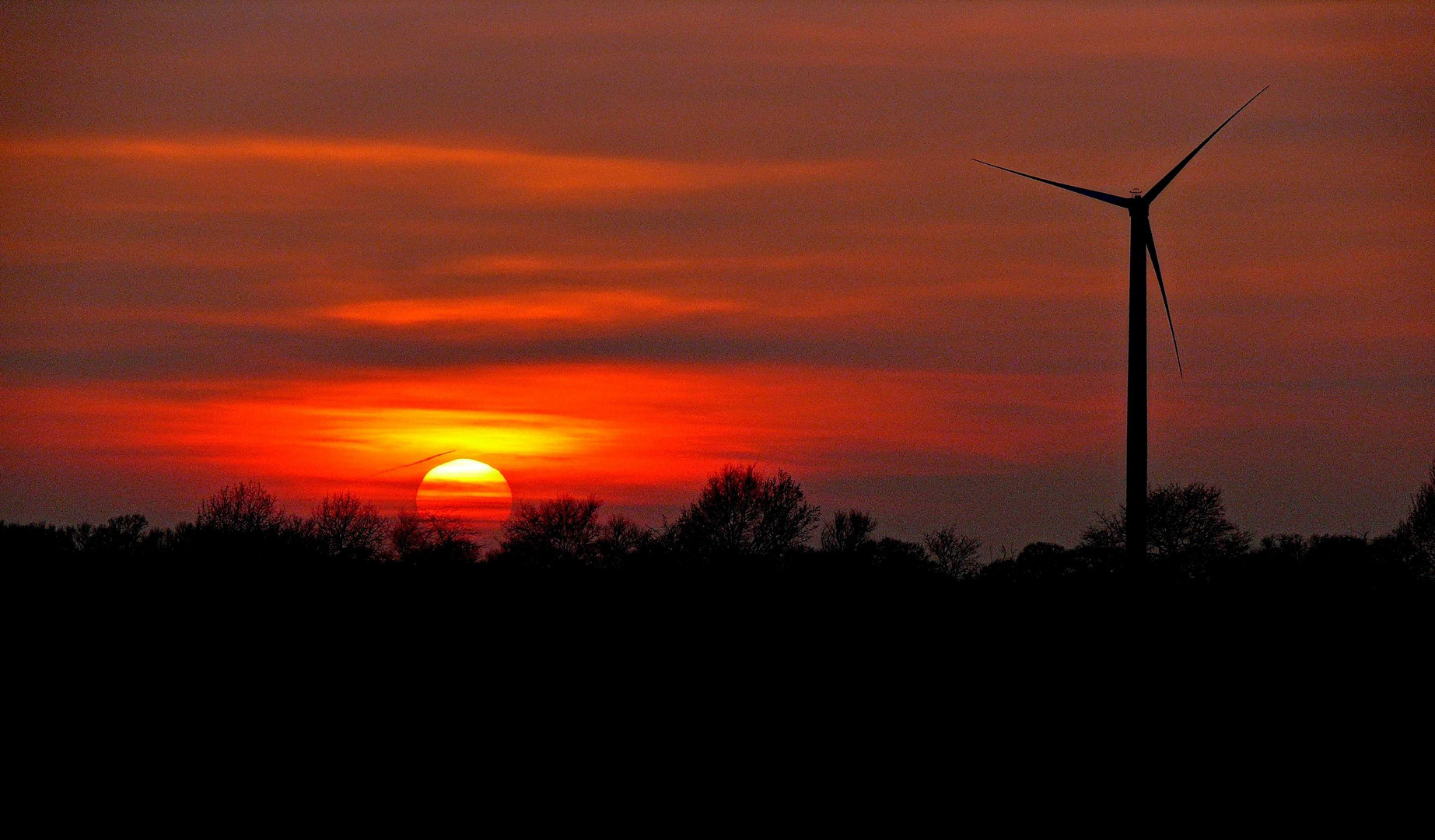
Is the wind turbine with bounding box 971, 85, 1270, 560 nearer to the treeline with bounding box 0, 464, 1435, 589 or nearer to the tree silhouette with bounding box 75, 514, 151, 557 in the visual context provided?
the treeline with bounding box 0, 464, 1435, 589

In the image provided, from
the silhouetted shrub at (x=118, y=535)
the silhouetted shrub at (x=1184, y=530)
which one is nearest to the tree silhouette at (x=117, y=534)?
the silhouetted shrub at (x=118, y=535)

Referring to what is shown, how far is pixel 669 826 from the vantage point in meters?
27.3

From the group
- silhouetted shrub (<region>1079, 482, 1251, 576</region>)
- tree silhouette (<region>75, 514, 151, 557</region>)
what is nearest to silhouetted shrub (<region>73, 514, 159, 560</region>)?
tree silhouette (<region>75, 514, 151, 557</region>)

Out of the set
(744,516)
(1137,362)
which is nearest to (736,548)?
(744,516)

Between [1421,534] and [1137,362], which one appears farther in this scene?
[1421,534]

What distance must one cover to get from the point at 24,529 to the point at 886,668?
88.7m

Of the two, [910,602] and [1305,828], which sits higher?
[910,602]

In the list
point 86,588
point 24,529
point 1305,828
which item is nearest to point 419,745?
point 1305,828

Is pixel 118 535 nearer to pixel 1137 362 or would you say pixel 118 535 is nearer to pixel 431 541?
pixel 431 541

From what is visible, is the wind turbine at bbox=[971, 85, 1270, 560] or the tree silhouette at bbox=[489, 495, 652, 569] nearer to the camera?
the wind turbine at bbox=[971, 85, 1270, 560]

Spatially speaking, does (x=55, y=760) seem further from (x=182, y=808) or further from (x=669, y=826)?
(x=669, y=826)

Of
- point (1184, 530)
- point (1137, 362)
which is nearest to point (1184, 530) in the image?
point (1184, 530)

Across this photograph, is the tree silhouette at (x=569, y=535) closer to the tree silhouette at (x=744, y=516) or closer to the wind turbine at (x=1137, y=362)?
the tree silhouette at (x=744, y=516)

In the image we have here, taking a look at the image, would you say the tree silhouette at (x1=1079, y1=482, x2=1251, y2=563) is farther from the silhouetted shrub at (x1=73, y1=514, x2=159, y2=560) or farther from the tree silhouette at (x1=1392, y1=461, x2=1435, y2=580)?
the silhouetted shrub at (x1=73, y1=514, x2=159, y2=560)
